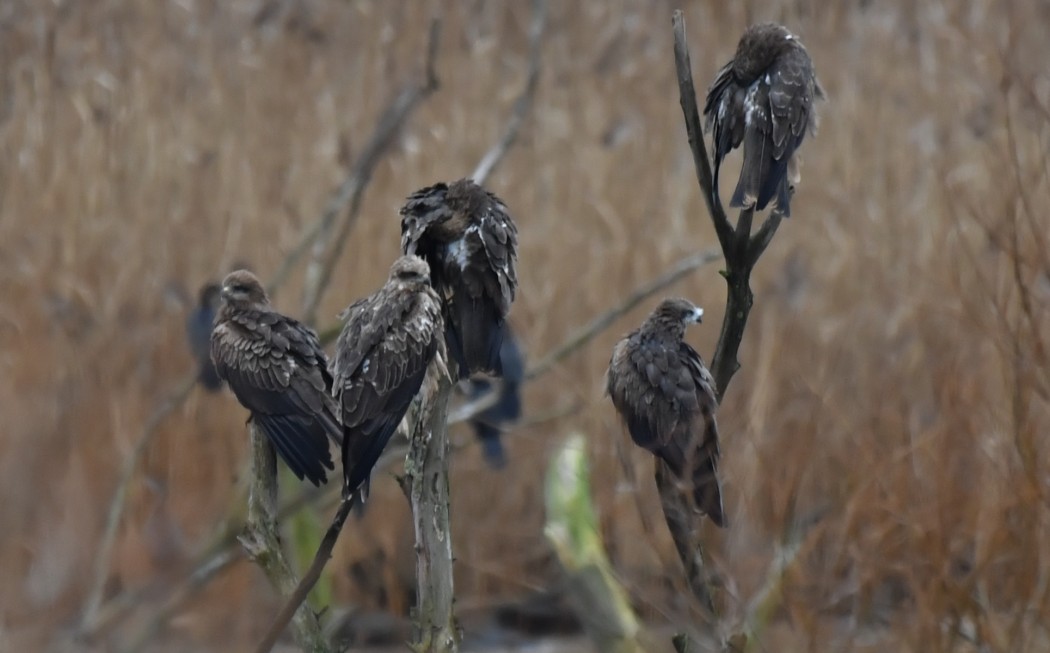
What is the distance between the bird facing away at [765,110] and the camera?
2785 mm

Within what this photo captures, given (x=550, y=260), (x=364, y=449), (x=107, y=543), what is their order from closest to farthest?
(x=364, y=449) < (x=107, y=543) < (x=550, y=260)

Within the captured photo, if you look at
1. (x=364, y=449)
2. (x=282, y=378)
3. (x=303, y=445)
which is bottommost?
(x=364, y=449)

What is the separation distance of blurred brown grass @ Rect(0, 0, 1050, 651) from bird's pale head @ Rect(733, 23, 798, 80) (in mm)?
801

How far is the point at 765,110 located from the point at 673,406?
72cm

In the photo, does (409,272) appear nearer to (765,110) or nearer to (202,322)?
(765,110)

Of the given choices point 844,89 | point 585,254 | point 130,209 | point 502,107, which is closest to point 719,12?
point 844,89

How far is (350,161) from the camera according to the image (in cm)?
580

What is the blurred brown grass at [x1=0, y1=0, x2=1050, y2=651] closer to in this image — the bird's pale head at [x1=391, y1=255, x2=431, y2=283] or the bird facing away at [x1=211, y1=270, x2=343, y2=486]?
the bird facing away at [x1=211, y1=270, x2=343, y2=486]

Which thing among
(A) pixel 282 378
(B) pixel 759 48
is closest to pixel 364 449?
(A) pixel 282 378

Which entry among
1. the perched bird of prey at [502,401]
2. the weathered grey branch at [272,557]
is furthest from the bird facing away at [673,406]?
the perched bird of prey at [502,401]

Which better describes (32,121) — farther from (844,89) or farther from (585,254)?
(844,89)

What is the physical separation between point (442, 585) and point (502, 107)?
14.9 ft

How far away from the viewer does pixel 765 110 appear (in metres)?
2.92

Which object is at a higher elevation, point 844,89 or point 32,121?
point 32,121
